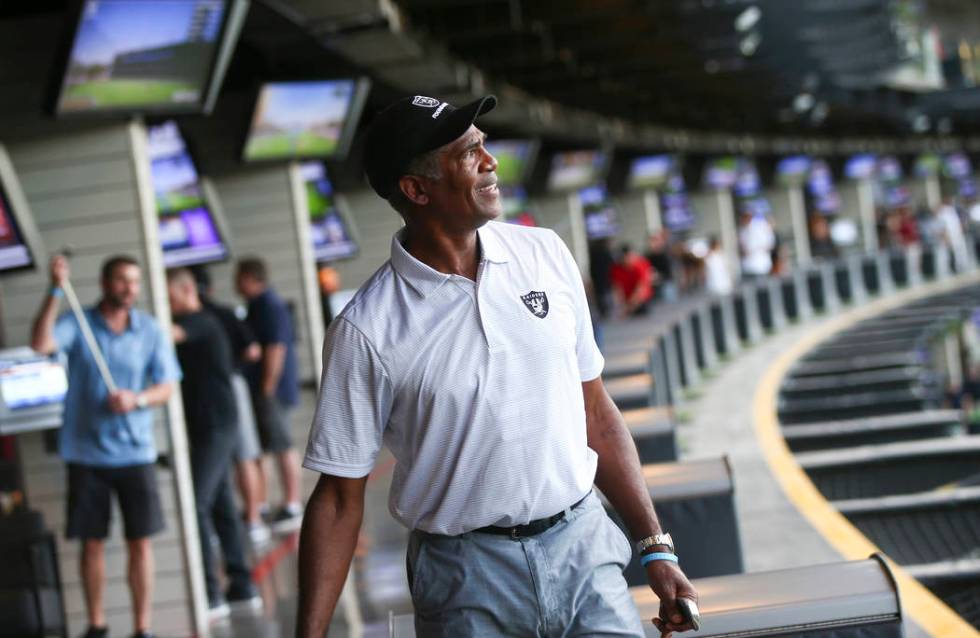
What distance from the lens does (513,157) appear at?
17172 millimetres

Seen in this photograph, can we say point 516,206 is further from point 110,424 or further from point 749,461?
point 110,424

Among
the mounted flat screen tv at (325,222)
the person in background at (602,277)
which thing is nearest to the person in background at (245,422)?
the mounted flat screen tv at (325,222)

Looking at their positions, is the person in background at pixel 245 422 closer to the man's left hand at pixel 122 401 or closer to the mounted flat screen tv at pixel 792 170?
the man's left hand at pixel 122 401

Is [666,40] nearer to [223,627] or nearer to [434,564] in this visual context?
[223,627]

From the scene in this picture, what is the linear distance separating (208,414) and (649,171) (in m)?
20.2

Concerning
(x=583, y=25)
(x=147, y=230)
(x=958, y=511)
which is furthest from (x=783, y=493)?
(x=583, y=25)

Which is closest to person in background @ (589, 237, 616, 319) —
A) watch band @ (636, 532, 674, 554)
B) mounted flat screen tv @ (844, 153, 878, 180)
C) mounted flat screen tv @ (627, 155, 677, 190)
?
mounted flat screen tv @ (627, 155, 677, 190)

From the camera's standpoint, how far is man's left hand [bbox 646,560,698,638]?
8.98 feet

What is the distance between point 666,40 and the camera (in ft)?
50.4

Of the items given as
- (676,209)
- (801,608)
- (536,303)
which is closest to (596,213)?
(676,209)

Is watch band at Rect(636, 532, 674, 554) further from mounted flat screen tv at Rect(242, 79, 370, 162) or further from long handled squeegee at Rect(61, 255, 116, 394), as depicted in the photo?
mounted flat screen tv at Rect(242, 79, 370, 162)

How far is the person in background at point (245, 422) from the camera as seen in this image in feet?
28.3

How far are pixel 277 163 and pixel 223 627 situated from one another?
474cm

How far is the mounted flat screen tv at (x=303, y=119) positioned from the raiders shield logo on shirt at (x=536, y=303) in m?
7.11
